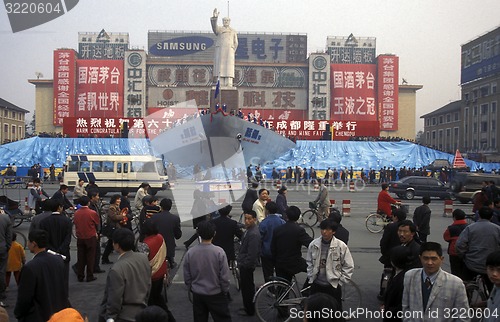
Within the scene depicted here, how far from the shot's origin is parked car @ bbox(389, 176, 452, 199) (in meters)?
25.6

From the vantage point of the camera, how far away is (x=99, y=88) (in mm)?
62312

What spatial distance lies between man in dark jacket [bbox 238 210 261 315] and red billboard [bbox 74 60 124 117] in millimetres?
58904

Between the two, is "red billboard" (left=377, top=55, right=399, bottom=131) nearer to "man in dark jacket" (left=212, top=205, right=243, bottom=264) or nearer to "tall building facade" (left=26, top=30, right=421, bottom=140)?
"tall building facade" (left=26, top=30, right=421, bottom=140)

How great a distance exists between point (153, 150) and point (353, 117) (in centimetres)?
3057

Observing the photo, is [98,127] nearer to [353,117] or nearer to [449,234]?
[353,117]

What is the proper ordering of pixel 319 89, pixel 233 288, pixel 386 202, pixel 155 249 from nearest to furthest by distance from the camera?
pixel 155 249, pixel 233 288, pixel 386 202, pixel 319 89

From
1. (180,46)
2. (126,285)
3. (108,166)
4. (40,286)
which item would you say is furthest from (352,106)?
(40,286)

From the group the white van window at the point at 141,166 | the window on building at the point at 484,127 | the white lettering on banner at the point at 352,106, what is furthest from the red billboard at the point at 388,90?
the white van window at the point at 141,166

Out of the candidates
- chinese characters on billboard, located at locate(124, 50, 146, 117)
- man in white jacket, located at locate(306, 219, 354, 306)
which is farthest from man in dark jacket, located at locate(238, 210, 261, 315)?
chinese characters on billboard, located at locate(124, 50, 146, 117)

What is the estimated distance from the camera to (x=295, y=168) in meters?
40.4

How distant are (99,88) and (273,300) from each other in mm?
60762

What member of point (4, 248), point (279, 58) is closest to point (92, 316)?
point (4, 248)

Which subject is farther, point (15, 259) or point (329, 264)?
point (15, 259)

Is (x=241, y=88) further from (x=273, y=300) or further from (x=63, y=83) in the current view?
(x=273, y=300)
